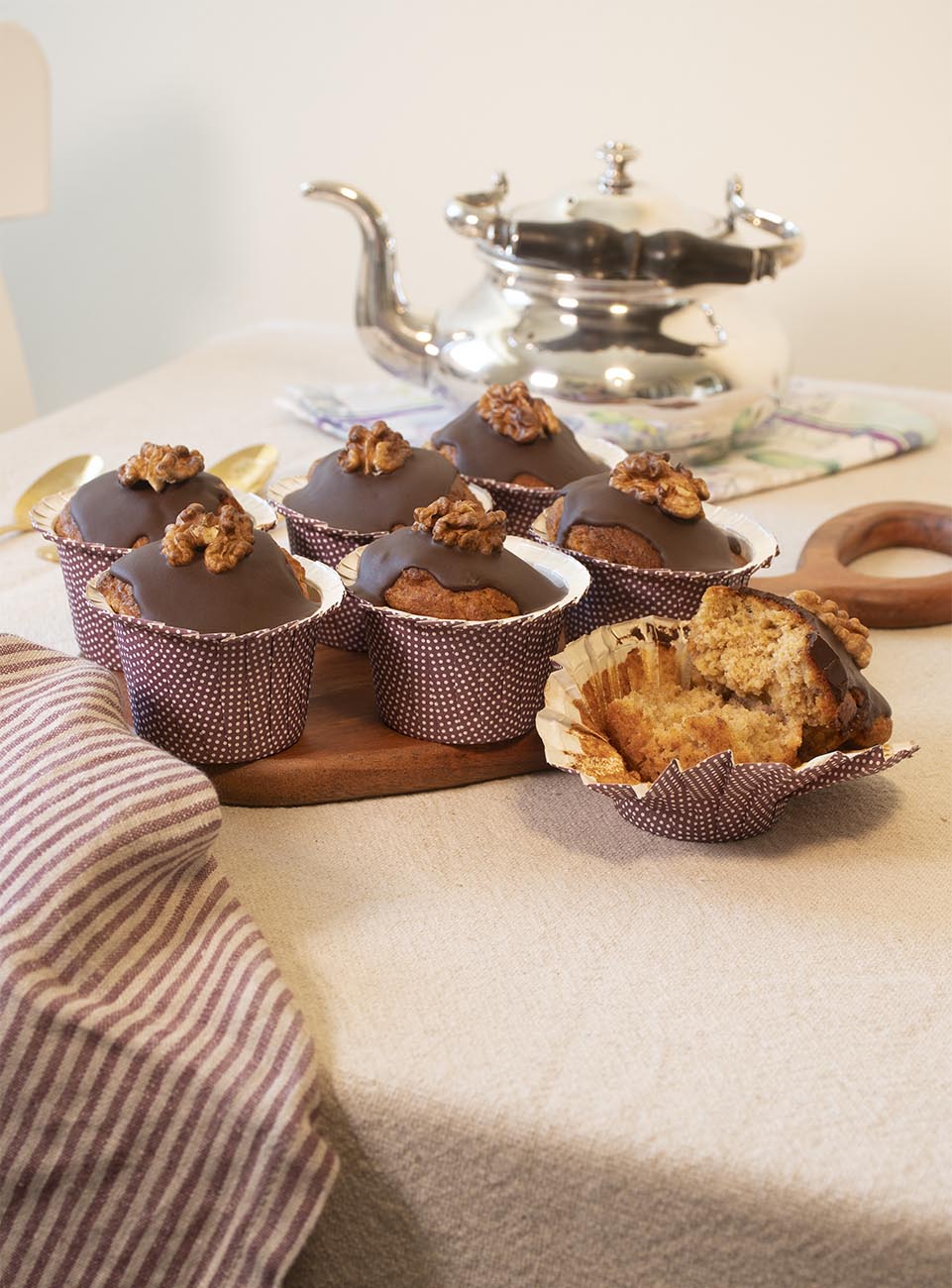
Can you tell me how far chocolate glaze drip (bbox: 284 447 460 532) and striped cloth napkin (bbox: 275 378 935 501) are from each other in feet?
1.57

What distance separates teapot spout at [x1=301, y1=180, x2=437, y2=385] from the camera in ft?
5.16

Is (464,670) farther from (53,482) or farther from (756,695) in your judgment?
(53,482)

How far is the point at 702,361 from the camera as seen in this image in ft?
4.78

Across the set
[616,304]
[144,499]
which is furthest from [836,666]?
[616,304]

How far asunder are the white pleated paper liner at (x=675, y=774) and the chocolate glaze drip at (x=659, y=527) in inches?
4.5

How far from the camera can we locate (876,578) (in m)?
1.17

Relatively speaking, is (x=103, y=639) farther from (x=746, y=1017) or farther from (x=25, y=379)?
(x=25, y=379)

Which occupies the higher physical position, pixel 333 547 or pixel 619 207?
pixel 619 207

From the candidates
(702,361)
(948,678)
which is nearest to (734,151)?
(702,361)

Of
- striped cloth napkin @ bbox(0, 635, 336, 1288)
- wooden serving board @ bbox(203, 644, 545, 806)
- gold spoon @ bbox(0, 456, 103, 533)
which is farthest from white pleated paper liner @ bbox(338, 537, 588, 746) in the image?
gold spoon @ bbox(0, 456, 103, 533)

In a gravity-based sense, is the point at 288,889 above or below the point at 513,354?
below

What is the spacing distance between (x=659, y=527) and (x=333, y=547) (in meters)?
0.25

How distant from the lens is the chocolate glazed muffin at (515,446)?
1112 millimetres

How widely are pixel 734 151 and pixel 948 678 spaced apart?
1513mm
